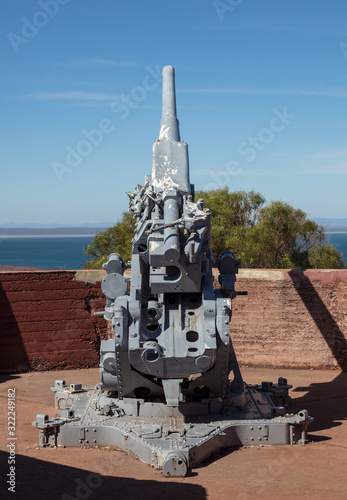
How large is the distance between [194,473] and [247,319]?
6185 mm

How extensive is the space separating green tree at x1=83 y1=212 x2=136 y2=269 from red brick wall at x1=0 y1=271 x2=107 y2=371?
926 centimetres

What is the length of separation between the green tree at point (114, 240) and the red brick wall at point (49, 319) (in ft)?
30.4

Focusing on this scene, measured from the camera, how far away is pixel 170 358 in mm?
8648

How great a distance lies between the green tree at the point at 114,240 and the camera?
23.8 meters

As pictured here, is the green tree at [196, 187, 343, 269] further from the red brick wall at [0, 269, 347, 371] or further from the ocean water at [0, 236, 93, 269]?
the ocean water at [0, 236, 93, 269]

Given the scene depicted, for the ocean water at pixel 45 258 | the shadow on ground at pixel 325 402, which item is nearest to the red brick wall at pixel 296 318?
the shadow on ground at pixel 325 402

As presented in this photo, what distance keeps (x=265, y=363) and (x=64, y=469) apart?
21.6 ft

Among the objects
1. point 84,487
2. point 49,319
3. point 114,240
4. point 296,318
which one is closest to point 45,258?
point 114,240

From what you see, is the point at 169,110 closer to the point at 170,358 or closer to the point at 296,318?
the point at 170,358

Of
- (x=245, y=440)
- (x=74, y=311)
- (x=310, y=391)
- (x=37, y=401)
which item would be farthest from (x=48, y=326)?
(x=245, y=440)

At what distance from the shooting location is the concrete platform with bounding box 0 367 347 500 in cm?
723

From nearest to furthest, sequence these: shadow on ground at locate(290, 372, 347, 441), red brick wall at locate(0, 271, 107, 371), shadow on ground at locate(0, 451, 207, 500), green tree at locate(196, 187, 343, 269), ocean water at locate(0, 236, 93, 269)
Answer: shadow on ground at locate(0, 451, 207, 500) → shadow on ground at locate(290, 372, 347, 441) → red brick wall at locate(0, 271, 107, 371) → green tree at locate(196, 187, 343, 269) → ocean water at locate(0, 236, 93, 269)

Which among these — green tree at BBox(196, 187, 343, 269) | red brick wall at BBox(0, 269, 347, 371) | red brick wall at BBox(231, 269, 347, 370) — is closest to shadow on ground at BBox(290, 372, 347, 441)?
red brick wall at BBox(231, 269, 347, 370)

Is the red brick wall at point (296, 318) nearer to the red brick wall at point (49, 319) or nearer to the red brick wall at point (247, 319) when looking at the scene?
the red brick wall at point (247, 319)
